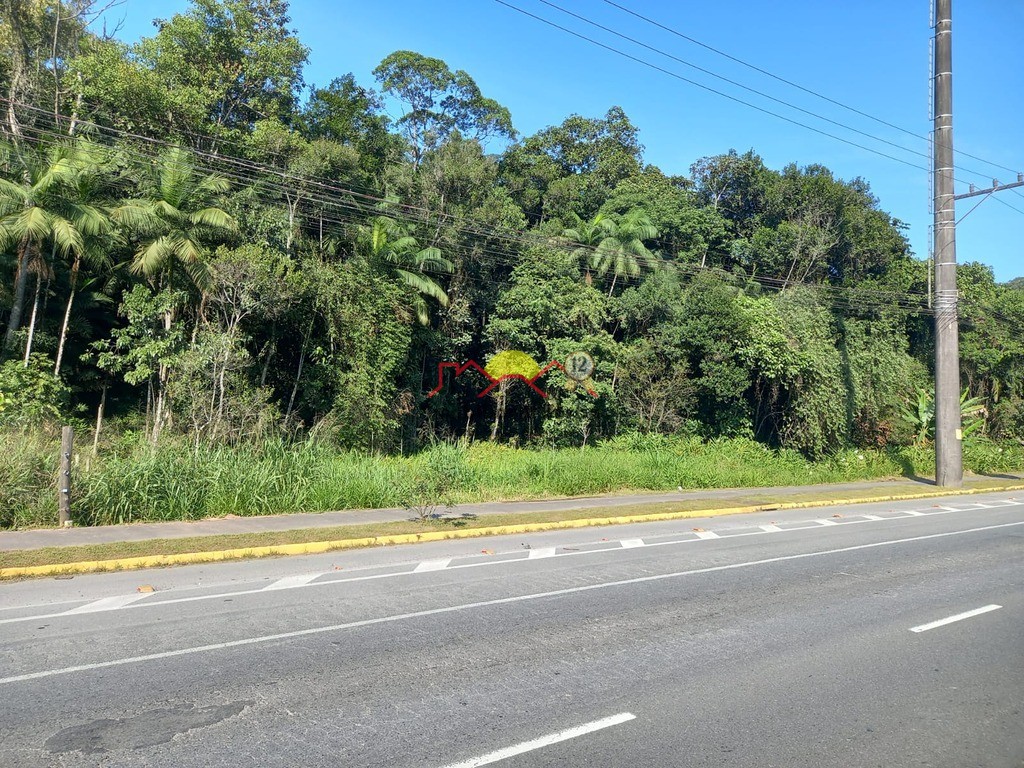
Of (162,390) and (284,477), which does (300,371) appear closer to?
(162,390)

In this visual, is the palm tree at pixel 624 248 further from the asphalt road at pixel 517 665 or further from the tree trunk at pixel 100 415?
the asphalt road at pixel 517 665

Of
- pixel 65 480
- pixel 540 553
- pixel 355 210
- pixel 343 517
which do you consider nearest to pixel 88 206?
pixel 355 210

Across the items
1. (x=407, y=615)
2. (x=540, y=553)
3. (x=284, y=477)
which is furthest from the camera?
(x=284, y=477)

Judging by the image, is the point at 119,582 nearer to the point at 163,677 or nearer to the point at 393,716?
the point at 163,677

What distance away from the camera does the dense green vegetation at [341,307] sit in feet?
63.7

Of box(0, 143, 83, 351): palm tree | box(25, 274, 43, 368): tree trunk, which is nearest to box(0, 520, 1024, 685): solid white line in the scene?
box(0, 143, 83, 351): palm tree

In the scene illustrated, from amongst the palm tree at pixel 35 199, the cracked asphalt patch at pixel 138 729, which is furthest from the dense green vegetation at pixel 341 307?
the cracked asphalt patch at pixel 138 729

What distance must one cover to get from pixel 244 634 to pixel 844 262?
140ft

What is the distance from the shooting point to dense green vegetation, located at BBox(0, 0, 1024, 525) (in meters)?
19.4

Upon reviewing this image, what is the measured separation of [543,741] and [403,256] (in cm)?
2265

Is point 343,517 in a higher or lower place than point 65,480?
lower

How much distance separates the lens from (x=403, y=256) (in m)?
25.9

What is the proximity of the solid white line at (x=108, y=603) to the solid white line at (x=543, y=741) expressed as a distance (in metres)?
5.63

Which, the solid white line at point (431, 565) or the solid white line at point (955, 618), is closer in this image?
the solid white line at point (955, 618)
